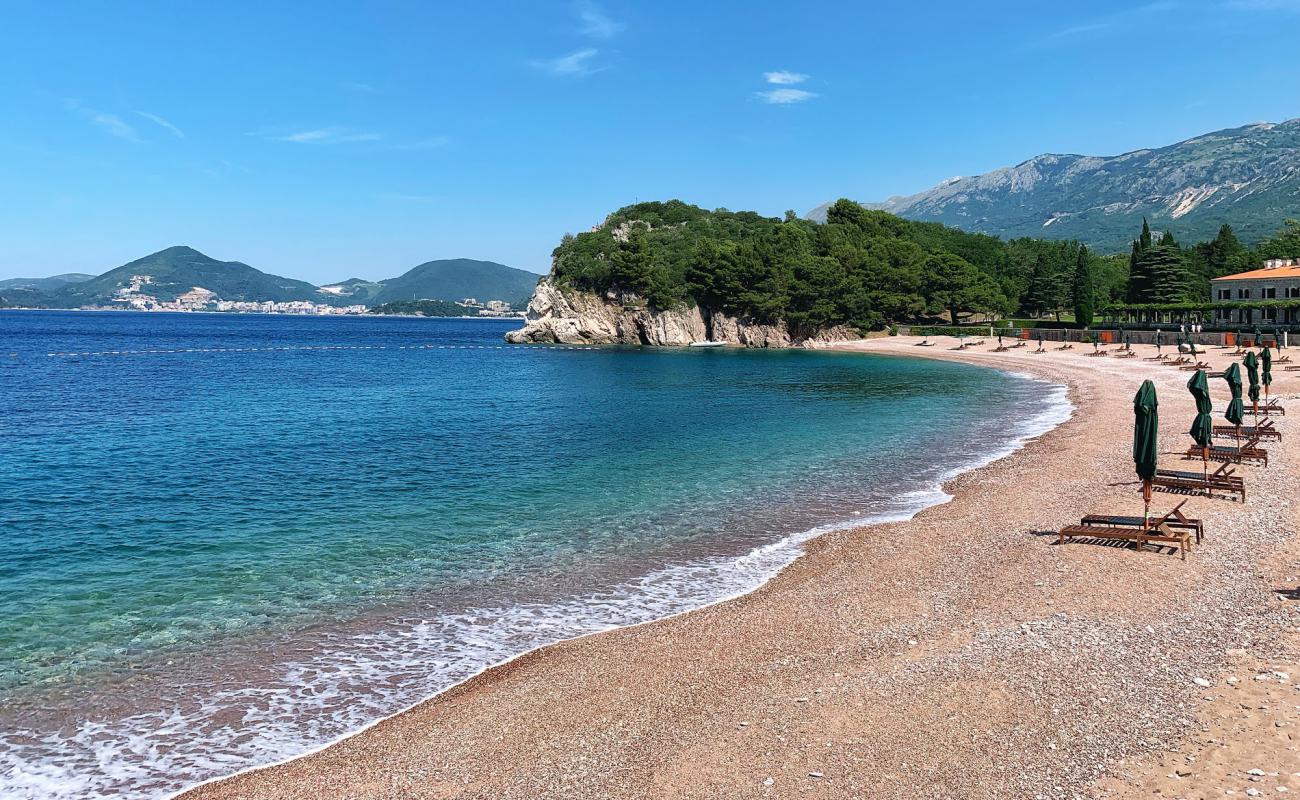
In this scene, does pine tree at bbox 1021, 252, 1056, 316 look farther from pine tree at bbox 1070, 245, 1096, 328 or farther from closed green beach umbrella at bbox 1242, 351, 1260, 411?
closed green beach umbrella at bbox 1242, 351, 1260, 411

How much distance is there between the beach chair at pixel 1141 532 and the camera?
639 inches

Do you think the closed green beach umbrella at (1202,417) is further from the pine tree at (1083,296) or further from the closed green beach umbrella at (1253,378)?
the pine tree at (1083,296)

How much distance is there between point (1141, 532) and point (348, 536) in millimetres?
18213

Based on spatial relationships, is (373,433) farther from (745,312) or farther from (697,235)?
(697,235)

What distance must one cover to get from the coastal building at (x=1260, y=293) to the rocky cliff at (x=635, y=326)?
45.4 meters

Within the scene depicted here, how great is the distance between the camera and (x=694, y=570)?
17219 mm

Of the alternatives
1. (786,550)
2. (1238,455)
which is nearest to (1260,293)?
(1238,455)

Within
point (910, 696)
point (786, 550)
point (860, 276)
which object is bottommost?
point (786, 550)

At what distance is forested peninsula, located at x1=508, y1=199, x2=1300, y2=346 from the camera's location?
115 metres

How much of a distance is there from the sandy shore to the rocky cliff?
102 metres

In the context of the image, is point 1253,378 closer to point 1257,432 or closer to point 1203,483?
point 1257,432

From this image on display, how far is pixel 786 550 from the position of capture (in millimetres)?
18484

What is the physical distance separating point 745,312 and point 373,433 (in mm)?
88069

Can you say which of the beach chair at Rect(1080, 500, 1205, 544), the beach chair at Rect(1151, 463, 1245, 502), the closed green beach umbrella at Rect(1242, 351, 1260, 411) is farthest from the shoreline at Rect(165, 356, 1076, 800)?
the closed green beach umbrella at Rect(1242, 351, 1260, 411)
